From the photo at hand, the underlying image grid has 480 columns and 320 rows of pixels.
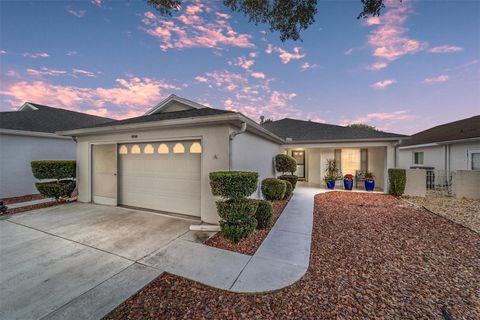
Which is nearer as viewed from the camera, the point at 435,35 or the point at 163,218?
the point at 163,218

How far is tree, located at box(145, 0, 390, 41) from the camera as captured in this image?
4.06 metres

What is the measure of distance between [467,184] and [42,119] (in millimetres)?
22239

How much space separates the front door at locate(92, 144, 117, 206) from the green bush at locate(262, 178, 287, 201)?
19.2 feet

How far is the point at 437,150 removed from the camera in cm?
1298

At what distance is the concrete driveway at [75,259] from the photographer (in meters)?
2.33

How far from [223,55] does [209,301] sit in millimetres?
9423

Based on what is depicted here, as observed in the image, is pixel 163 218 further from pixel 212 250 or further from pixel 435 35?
pixel 435 35

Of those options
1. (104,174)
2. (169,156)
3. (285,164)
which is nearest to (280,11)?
(169,156)

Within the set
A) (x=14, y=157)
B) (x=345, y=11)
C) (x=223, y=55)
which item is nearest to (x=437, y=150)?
(x=345, y=11)

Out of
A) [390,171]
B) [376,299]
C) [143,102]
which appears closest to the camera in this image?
[376,299]

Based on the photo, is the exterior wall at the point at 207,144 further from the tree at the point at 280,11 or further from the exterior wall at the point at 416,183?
the exterior wall at the point at 416,183

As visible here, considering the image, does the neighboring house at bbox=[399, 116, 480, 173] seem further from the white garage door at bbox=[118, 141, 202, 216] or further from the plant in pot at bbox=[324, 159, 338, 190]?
the white garage door at bbox=[118, 141, 202, 216]

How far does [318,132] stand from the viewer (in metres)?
12.0

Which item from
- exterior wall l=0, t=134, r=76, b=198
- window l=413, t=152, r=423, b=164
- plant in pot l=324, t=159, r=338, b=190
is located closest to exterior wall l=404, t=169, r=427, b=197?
plant in pot l=324, t=159, r=338, b=190
